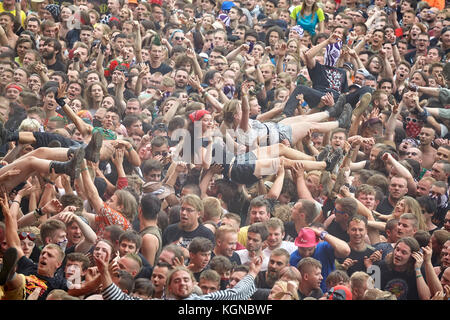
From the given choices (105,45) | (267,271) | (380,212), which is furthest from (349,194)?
(105,45)

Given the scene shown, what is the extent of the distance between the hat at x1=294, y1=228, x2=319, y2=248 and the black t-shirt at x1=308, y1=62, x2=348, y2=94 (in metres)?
3.39

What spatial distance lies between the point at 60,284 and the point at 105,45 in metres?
5.69

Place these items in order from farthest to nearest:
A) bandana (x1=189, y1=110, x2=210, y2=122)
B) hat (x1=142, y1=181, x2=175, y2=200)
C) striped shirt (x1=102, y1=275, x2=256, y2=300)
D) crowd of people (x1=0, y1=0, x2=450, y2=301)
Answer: bandana (x1=189, y1=110, x2=210, y2=122) < hat (x1=142, y1=181, x2=175, y2=200) < crowd of people (x1=0, y1=0, x2=450, y2=301) < striped shirt (x1=102, y1=275, x2=256, y2=300)

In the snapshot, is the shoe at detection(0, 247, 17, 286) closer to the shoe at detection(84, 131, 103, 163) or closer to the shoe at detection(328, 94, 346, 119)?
the shoe at detection(84, 131, 103, 163)

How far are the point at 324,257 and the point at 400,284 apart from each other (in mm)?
691

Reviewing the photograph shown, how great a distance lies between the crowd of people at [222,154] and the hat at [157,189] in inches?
1.2

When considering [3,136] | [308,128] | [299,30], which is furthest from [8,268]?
[299,30]

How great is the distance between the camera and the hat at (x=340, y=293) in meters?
6.73

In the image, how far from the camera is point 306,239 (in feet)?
24.5

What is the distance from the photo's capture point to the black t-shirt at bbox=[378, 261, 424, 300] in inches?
284

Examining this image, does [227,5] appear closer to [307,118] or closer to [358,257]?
[307,118]

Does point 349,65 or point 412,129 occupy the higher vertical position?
point 349,65

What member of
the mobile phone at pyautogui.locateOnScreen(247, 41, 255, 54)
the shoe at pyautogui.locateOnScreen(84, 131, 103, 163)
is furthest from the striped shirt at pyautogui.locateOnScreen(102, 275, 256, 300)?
the mobile phone at pyautogui.locateOnScreen(247, 41, 255, 54)
